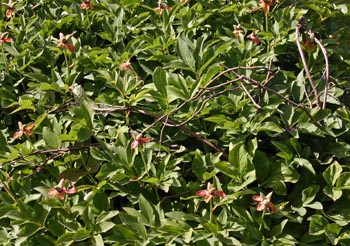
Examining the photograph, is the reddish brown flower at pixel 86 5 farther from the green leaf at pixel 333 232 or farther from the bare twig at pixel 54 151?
the green leaf at pixel 333 232

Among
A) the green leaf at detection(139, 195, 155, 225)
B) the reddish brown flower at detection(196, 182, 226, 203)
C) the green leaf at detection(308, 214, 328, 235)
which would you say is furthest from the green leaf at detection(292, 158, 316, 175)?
the green leaf at detection(139, 195, 155, 225)

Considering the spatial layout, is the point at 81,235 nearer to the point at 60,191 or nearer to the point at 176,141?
the point at 60,191

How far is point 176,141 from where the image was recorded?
191cm

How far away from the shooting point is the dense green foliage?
1.69 m

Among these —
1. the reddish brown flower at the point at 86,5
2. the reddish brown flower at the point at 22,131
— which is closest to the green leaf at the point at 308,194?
the reddish brown flower at the point at 22,131

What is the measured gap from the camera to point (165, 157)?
5.90 feet

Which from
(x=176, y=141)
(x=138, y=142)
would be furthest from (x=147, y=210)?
(x=176, y=141)

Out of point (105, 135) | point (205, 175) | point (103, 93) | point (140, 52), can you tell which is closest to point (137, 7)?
point (140, 52)

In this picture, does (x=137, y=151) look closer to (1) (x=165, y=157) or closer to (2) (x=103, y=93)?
(1) (x=165, y=157)

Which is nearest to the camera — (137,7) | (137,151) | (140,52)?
(137,151)

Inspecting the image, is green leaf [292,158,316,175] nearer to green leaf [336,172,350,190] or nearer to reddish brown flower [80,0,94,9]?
green leaf [336,172,350,190]

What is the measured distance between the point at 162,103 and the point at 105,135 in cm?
20

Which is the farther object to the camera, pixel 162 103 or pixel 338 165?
pixel 162 103

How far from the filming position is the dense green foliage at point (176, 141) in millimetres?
1692
